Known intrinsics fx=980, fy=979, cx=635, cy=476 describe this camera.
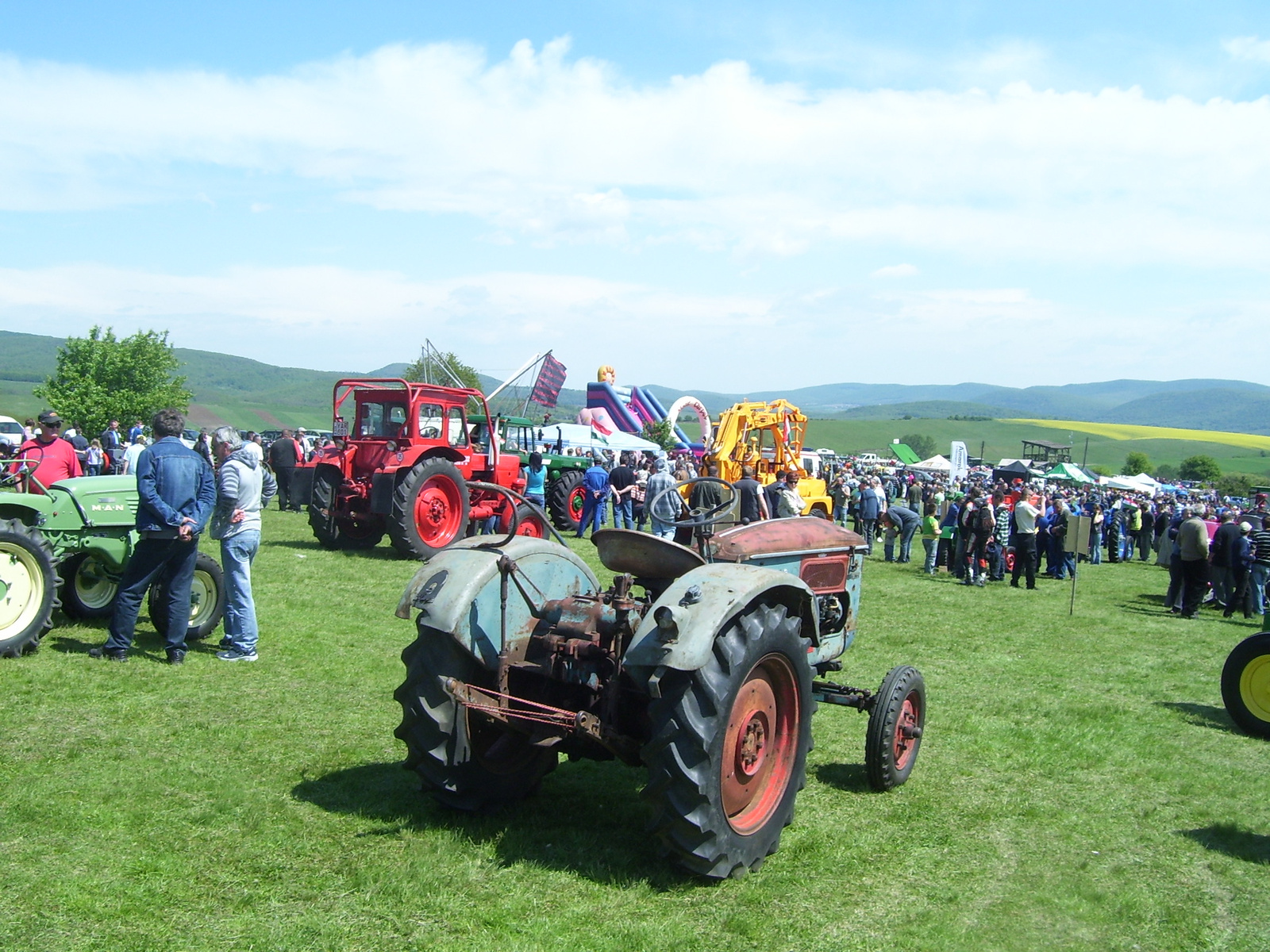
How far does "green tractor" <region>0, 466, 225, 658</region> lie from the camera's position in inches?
261

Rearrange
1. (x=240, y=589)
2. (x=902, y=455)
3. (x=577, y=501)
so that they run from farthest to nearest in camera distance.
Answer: (x=902, y=455) → (x=577, y=501) → (x=240, y=589)

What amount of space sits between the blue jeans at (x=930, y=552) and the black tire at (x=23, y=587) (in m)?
12.4

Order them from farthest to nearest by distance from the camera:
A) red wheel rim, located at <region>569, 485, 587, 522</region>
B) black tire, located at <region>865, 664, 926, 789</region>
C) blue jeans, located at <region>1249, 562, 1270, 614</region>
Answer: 1. red wheel rim, located at <region>569, 485, 587, 522</region>
2. blue jeans, located at <region>1249, 562, 1270, 614</region>
3. black tire, located at <region>865, 664, 926, 789</region>

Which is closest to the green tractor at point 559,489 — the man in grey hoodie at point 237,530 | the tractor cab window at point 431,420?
the tractor cab window at point 431,420

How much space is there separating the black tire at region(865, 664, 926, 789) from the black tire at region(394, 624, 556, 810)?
184cm

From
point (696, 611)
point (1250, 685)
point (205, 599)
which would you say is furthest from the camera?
point (205, 599)

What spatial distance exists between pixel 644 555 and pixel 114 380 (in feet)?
172

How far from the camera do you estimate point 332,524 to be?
13188mm

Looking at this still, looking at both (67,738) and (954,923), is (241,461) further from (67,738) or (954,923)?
(954,923)

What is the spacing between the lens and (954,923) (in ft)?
12.4

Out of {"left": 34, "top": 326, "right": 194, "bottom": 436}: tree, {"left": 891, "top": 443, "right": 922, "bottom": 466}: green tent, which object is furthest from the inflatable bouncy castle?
{"left": 34, "top": 326, "right": 194, "bottom": 436}: tree

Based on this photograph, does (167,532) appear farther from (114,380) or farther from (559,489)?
(114,380)

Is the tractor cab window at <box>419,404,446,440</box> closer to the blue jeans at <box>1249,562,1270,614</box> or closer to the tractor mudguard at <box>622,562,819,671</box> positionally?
the tractor mudguard at <box>622,562,819,671</box>

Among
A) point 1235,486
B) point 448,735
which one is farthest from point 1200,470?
point 448,735
